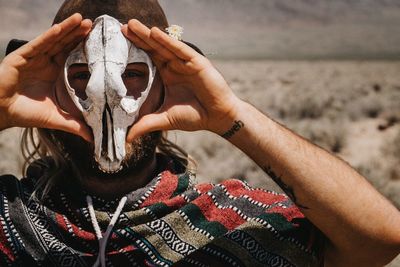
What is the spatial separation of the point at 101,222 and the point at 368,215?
1012mm

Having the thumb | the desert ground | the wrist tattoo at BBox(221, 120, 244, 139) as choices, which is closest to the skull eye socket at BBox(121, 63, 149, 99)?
the thumb

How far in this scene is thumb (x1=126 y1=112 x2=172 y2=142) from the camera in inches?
84.7

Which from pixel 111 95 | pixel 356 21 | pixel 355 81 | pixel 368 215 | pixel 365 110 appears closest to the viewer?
pixel 111 95

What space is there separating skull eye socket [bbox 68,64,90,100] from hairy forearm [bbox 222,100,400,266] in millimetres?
570

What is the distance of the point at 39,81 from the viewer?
2273mm

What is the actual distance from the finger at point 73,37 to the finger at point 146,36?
0.15m

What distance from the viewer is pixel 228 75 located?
561 inches

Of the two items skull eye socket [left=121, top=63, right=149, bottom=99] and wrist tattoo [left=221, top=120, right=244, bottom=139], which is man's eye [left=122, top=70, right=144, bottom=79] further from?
wrist tattoo [left=221, top=120, right=244, bottom=139]

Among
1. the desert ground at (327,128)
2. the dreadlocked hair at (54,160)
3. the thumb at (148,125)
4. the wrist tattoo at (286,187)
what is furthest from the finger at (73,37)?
the desert ground at (327,128)

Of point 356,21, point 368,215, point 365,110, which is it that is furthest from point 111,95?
point 356,21

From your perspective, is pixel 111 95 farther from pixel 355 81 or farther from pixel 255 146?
pixel 355 81

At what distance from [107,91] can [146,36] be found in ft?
0.82

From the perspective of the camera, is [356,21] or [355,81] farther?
[356,21]

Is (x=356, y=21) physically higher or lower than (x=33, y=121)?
higher
